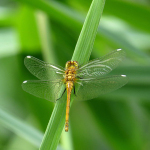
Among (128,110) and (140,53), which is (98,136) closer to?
(128,110)

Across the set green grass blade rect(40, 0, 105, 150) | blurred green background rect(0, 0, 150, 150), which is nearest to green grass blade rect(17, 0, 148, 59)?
blurred green background rect(0, 0, 150, 150)

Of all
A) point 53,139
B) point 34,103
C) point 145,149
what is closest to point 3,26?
point 34,103

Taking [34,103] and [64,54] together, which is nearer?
[34,103]

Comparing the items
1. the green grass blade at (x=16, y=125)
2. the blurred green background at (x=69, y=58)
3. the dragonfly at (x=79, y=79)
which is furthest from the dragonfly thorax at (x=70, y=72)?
the blurred green background at (x=69, y=58)

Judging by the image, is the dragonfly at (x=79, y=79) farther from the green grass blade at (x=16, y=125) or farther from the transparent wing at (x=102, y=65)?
the green grass blade at (x=16, y=125)

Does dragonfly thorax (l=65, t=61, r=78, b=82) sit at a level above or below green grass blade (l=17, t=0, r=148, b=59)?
below

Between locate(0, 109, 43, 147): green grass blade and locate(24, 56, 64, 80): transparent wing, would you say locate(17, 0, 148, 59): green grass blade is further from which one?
locate(0, 109, 43, 147): green grass blade
